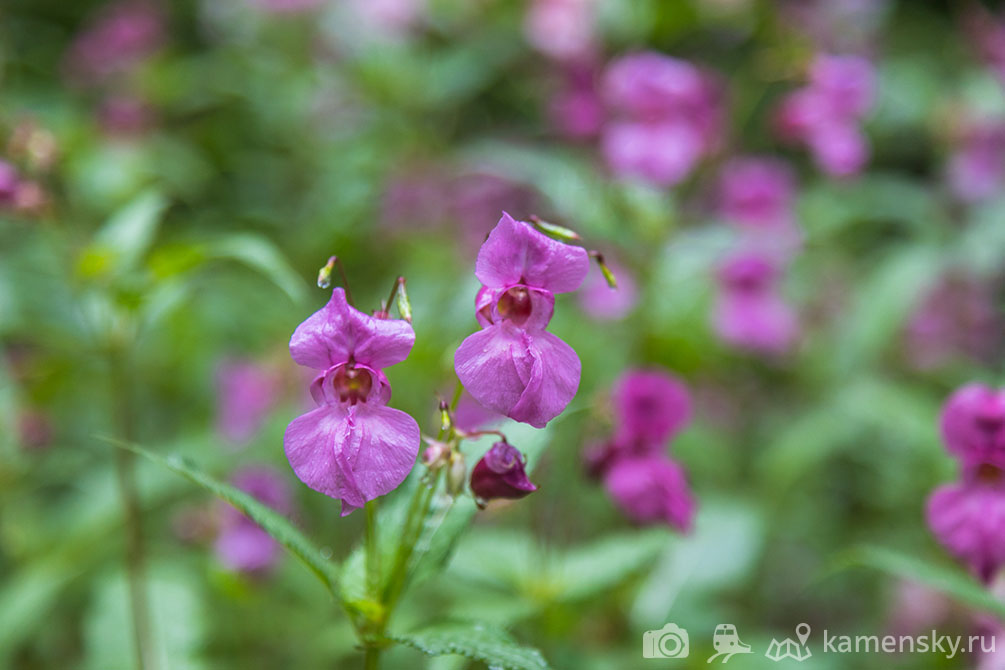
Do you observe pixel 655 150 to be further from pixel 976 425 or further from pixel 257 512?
pixel 257 512

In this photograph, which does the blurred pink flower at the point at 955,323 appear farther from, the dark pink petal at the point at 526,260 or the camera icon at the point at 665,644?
the dark pink petal at the point at 526,260

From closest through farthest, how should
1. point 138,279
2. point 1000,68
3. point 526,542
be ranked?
point 138,279
point 526,542
point 1000,68

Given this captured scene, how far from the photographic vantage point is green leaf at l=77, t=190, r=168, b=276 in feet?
5.33

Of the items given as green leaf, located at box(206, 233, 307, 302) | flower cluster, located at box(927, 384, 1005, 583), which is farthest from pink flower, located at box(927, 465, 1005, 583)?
green leaf, located at box(206, 233, 307, 302)

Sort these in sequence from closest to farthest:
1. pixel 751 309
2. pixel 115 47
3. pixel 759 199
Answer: pixel 751 309
pixel 759 199
pixel 115 47

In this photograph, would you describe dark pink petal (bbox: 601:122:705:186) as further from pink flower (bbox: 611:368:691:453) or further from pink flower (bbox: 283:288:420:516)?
pink flower (bbox: 283:288:420:516)

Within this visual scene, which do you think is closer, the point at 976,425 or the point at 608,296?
the point at 976,425

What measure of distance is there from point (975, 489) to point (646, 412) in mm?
581

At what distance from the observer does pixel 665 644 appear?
1.77 meters

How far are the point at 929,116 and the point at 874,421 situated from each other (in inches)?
59.1

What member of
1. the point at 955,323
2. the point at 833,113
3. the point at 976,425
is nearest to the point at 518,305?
the point at 976,425

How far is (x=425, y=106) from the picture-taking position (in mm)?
3400

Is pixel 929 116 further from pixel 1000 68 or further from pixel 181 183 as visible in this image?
pixel 181 183

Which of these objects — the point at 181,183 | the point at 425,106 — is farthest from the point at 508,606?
the point at 181,183
